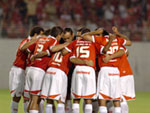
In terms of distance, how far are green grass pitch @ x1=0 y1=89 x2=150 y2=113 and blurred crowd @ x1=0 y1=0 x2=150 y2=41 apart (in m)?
2.34

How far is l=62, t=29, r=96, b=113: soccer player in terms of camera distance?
8094 millimetres

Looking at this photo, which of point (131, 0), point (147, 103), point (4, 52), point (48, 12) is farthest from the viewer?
point (131, 0)

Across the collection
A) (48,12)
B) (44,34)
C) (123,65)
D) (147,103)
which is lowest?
(147,103)

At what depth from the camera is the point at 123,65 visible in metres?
8.94

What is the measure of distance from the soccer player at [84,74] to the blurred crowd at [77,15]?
8091 millimetres

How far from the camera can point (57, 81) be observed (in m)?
8.13

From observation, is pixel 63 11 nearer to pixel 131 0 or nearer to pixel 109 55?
pixel 131 0

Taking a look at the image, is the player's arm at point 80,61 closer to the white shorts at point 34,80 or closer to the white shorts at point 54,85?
the white shorts at point 54,85

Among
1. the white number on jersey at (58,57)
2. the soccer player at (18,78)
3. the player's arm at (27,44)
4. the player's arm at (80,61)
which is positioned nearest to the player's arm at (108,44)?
the player's arm at (80,61)

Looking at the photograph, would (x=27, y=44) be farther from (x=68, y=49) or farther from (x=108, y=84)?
(x=108, y=84)

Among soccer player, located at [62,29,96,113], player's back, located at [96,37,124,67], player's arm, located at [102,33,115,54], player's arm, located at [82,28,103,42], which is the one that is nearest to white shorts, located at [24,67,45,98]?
soccer player, located at [62,29,96,113]

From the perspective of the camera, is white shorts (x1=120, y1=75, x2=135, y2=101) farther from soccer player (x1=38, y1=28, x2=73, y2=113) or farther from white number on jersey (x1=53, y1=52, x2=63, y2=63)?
white number on jersey (x1=53, y1=52, x2=63, y2=63)

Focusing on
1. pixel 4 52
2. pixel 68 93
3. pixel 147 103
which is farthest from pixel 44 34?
pixel 4 52

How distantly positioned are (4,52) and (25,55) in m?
7.51
